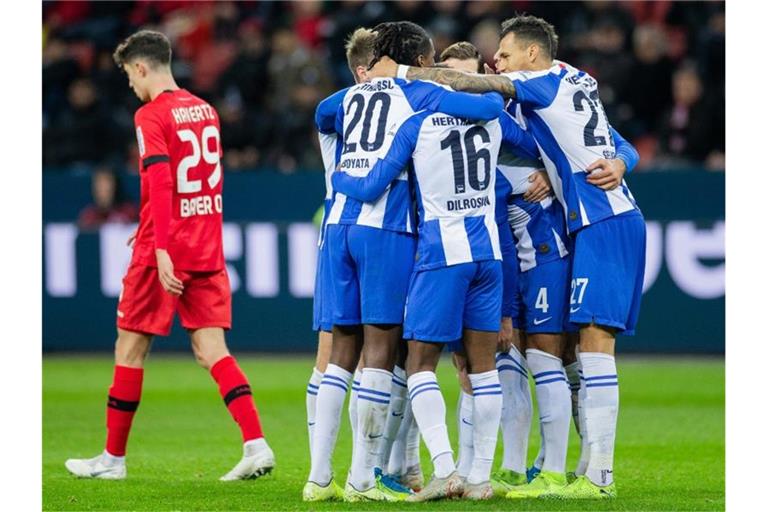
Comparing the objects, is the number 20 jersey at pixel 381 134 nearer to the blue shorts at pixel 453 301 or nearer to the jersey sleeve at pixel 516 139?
the blue shorts at pixel 453 301

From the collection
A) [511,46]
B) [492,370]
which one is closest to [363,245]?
[492,370]

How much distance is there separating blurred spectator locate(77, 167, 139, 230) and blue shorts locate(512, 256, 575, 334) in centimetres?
843

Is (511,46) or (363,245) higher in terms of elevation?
(511,46)

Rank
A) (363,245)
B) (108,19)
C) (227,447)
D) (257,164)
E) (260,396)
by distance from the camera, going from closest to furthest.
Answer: (363,245), (227,447), (260,396), (257,164), (108,19)

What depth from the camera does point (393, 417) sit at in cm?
661

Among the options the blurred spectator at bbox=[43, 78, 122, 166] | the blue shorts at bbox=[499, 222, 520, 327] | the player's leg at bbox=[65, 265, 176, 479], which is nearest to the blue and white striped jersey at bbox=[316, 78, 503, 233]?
the blue shorts at bbox=[499, 222, 520, 327]

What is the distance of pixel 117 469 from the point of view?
7.34m

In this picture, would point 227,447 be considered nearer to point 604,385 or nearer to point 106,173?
point 604,385

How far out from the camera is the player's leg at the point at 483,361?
612 centimetres

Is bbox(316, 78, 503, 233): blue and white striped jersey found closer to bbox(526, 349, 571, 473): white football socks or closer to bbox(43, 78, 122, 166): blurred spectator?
bbox(526, 349, 571, 473): white football socks

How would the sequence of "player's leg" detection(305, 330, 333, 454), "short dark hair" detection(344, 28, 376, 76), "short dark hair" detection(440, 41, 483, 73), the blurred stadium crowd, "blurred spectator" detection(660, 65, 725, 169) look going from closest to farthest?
"short dark hair" detection(344, 28, 376, 76) < "short dark hair" detection(440, 41, 483, 73) < "player's leg" detection(305, 330, 333, 454) < "blurred spectator" detection(660, 65, 725, 169) < the blurred stadium crowd

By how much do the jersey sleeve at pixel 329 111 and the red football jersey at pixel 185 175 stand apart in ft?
3.65

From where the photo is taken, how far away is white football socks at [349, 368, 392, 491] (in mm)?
6102
